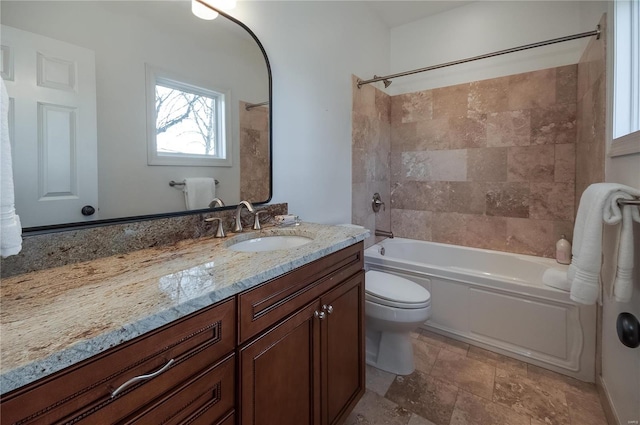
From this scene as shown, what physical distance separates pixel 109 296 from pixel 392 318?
55.0 inches

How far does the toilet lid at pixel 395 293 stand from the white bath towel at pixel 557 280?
2.50 ft

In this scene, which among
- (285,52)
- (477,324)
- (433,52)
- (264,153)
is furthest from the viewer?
(433,52)

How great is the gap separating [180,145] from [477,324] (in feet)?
6.96

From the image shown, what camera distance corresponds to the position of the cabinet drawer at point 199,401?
1.88 ft

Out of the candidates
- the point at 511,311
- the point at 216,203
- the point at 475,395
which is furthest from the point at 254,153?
the point at 511,311

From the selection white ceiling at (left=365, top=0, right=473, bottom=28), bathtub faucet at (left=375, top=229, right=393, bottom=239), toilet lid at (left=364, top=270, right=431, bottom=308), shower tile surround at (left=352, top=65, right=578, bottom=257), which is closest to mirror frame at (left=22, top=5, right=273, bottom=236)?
toilet lid at (left=364, top=270, right=431, bottom=308)

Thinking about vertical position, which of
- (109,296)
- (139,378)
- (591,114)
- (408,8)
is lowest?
(139,378)

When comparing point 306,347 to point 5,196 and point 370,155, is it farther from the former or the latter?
point 370,155

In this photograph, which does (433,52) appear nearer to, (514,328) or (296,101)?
(296,101)

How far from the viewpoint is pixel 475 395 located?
1.54 metres

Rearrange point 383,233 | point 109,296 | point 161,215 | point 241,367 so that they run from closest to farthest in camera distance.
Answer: point 109,296 → point 241,367 → point 161,215 → point 383,233

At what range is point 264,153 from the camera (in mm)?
1562

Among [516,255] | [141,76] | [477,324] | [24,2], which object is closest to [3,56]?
[24,2]

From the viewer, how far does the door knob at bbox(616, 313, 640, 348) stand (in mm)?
985
